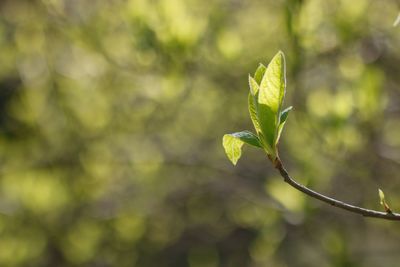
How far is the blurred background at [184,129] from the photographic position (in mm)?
2398

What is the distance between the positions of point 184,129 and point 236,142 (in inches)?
111

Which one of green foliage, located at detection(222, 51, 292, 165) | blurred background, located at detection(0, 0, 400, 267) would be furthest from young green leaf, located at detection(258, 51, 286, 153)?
blurred background, located at detection(0, 0, 400, 267)

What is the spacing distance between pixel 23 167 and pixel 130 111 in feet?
2.13

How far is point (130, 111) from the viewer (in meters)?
3.60

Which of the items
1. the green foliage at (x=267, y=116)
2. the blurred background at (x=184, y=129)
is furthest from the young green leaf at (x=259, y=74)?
the blurred background at (x=184, y=129)

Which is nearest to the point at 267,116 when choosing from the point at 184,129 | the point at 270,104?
the point at 270,104

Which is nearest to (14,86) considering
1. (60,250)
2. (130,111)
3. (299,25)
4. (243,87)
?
(60,250)

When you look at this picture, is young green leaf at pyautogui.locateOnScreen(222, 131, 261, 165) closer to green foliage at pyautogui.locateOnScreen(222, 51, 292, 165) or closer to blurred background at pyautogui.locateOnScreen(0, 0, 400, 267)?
green foliage at pyautogui.locateOnScreen(222, 51, 292, 165)

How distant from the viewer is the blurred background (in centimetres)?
240

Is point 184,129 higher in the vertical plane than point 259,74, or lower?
lower

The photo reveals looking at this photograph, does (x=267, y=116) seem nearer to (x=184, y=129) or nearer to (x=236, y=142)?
(x=236, y=142)

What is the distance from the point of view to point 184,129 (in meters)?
3.93

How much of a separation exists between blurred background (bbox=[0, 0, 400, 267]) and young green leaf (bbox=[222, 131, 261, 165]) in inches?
37.3

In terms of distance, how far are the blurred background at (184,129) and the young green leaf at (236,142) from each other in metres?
0.95
